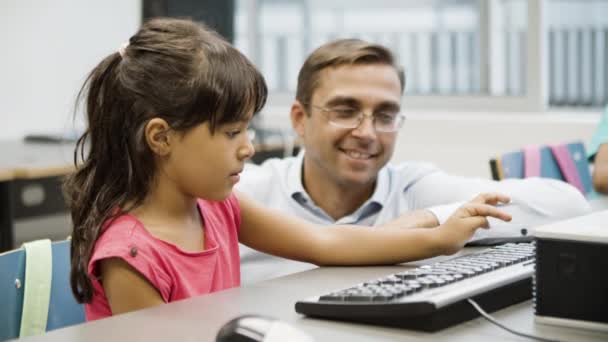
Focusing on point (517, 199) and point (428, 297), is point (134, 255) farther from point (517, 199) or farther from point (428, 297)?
point (517, 199)

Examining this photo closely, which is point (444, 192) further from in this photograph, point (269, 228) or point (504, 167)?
point (504, 167)

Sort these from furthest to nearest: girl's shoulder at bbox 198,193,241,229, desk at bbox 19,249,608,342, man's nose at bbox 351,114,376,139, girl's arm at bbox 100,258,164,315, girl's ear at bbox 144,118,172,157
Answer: man's nose at bbox 351,114,376,139 → girl's shoulder at bbox 198,193,241,229 → girl's ear at bbox 144,118,172,157 → girl's arm at bbox 100,258,164,315 → desk at bbox 19,249,608,342

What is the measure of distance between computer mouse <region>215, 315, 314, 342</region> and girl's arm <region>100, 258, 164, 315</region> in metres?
0.37

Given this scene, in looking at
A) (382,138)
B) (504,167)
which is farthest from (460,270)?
(504,167)

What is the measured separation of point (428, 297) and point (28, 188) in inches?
82.3

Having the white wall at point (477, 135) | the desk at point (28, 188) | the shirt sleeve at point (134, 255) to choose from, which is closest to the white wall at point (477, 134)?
the white wall at point (477, 135)

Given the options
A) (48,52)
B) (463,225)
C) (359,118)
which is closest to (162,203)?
(463,225)

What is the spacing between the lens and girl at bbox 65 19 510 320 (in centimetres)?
129

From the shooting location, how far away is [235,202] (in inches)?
58.6

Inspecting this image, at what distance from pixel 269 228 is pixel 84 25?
322 cm

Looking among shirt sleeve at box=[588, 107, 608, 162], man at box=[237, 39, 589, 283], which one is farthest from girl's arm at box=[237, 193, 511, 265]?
shirt sleeve at box=[588, 107, 608, 162]

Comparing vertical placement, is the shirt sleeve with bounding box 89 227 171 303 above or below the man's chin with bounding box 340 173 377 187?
above

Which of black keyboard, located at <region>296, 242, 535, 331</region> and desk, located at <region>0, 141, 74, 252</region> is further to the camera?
desk, located at <region>0, 141, 74, 252</region>

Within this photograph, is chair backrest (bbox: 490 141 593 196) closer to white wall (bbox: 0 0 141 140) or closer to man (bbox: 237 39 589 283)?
man (bbox: 237 39 589 283)
